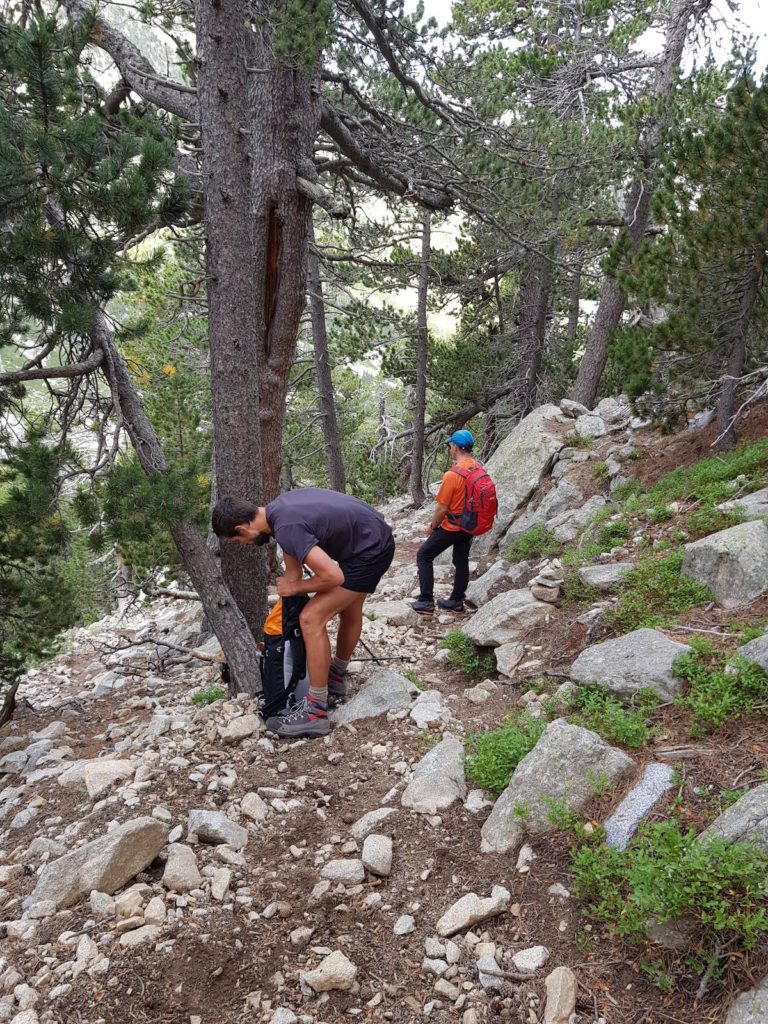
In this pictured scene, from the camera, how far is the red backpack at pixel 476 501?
6.61 m

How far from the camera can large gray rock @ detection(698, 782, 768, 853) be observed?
232 centimetres

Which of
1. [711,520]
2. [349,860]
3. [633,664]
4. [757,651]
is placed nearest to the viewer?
[349,860]

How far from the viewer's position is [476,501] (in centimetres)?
663

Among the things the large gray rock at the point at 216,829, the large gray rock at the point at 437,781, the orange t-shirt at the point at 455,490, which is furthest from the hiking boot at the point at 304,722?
the orange t-shirt at the point at 455,490

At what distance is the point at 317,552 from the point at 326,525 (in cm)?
26

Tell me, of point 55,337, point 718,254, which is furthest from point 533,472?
point 55,337

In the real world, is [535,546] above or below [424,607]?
above

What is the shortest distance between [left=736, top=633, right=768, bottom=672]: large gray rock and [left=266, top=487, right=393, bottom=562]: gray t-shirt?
2.27 m

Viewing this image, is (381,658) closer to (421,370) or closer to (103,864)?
(103,864)

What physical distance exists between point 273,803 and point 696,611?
3.11 m

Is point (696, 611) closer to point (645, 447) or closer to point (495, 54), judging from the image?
point (645, 447)

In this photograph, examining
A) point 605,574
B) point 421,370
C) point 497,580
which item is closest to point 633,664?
point 605,574

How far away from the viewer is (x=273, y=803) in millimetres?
3652

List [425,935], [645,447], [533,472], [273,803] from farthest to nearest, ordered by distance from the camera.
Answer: [533,472], [645,447], [273,803], [425,935]
